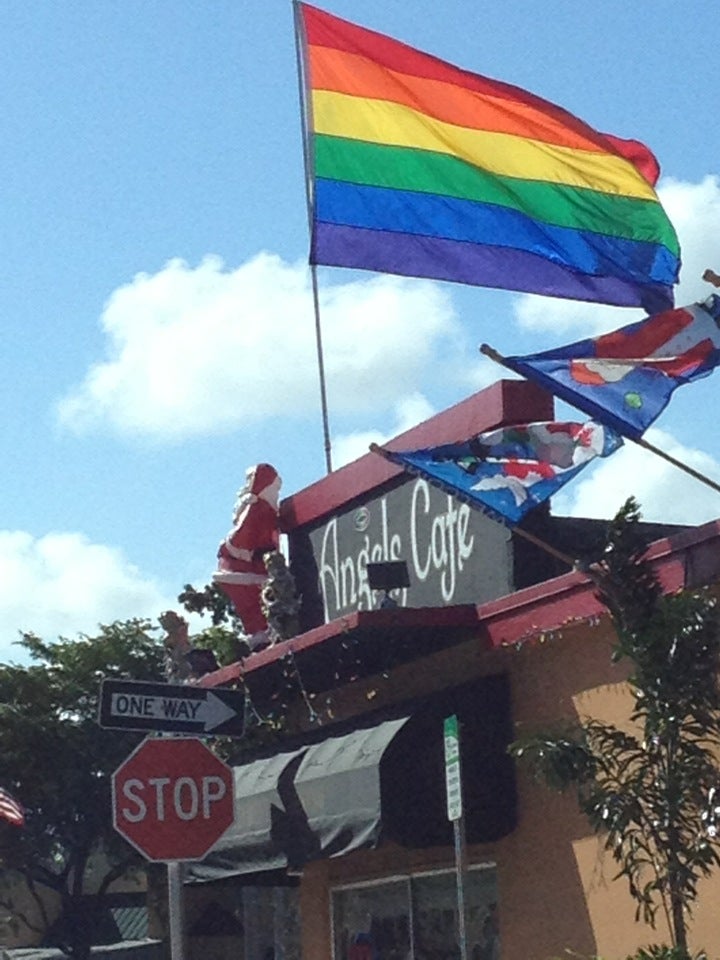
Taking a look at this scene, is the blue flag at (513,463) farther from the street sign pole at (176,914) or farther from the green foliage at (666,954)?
the street sign pole at (176,914)

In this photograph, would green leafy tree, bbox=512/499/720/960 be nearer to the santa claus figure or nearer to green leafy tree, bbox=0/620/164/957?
the santa claus figure

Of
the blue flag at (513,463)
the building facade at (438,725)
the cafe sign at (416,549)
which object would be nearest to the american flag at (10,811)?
the building facade at (438,725)

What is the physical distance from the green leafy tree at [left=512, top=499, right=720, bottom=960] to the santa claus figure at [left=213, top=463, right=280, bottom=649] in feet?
26.1

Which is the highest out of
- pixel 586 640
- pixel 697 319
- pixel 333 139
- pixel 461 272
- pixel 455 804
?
pixel 333 139

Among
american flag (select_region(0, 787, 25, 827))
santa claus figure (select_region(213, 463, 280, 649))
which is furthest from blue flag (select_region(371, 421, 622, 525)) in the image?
american flag (select_region(0, 787, 25, 827))

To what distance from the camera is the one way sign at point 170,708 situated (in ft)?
34.8

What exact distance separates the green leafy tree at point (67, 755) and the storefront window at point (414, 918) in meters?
16.4

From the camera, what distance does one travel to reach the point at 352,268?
42.0 ft

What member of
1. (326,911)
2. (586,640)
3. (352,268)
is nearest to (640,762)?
(586,640)

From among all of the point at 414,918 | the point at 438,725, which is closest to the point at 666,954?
the point at 438,725

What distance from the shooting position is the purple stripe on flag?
12.7 m

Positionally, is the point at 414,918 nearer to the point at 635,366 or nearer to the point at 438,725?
the point at 438,725

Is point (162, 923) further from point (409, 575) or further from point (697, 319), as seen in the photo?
point (697, 319)

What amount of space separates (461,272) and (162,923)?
79.9 feet
